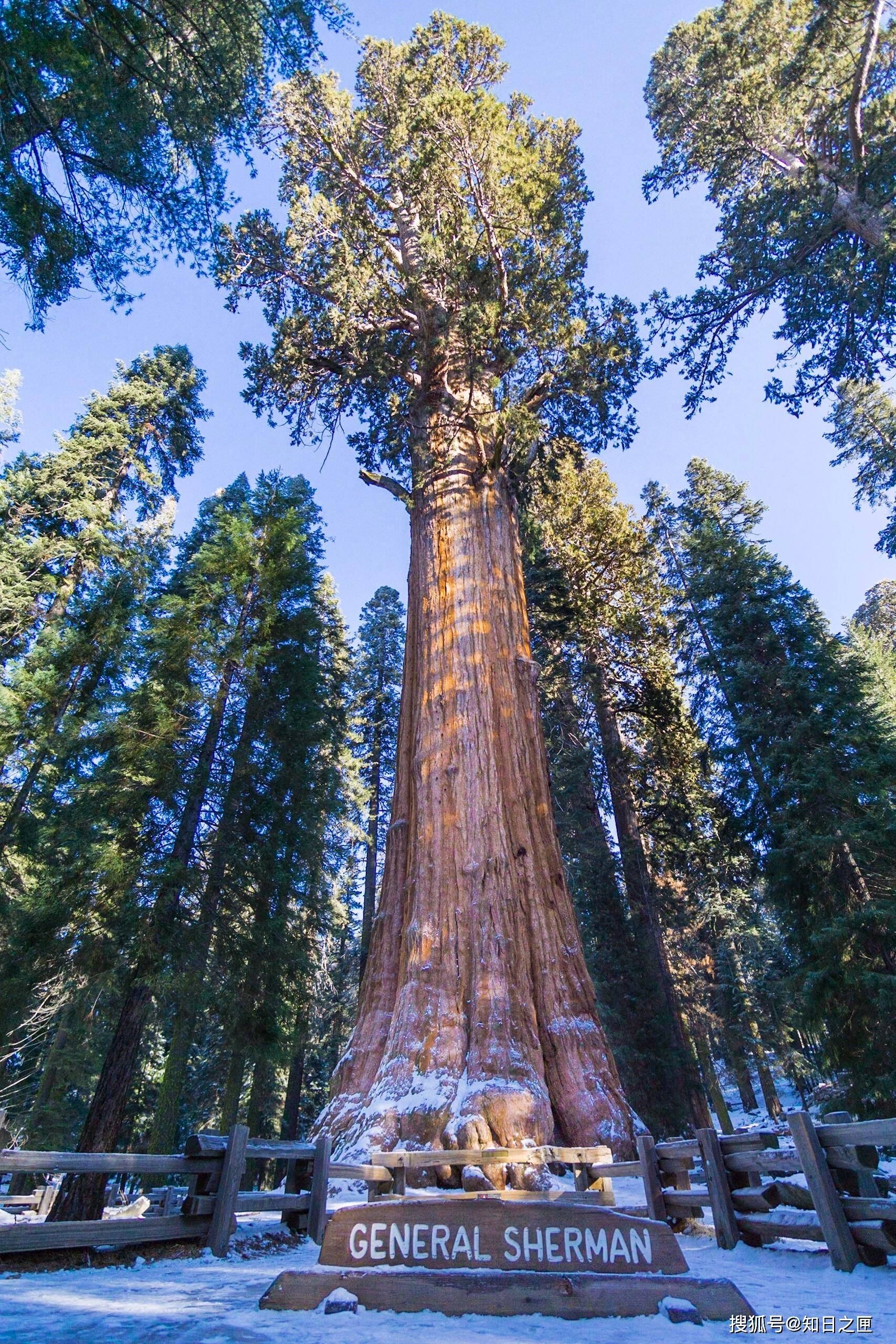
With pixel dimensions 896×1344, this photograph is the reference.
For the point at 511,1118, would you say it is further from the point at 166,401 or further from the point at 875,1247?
the point at 166,401

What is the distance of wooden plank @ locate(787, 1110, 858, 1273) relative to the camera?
3914mm

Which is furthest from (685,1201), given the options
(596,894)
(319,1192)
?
(596,894)

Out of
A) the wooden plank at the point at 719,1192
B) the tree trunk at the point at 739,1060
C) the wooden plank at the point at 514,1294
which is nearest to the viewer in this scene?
the wooden plank at the point at 514,1294

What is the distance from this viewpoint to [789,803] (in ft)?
42.3

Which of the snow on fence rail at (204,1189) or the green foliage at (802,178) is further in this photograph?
the green foliage at (802,178)

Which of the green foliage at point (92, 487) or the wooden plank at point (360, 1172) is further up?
the green foliage at point (92, 487)

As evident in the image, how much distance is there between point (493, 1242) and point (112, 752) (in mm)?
9028

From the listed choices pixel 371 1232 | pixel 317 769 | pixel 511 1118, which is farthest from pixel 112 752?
pixel 371 1232

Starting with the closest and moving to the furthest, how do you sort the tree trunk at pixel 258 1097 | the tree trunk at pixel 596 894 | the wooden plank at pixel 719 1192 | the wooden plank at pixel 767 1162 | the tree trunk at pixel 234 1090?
the wooden plank at pixel 767 1162
the wooden plank at pixel 719 1192
the tree trunk at pixel 234 1090
the tree trunk at pixel 258 1097
the tree trunk at pixel 596 894

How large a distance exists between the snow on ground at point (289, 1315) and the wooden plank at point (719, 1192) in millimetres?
727

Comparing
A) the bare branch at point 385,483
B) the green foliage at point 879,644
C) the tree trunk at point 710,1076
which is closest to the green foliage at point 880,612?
the green foliage at point 879,644

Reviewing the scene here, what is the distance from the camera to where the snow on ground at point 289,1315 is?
2.53 meters

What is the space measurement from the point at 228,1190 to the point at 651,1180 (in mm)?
3098

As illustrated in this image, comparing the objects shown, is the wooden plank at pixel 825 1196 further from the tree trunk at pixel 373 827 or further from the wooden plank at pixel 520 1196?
the tree trunk at pixel 373 827
